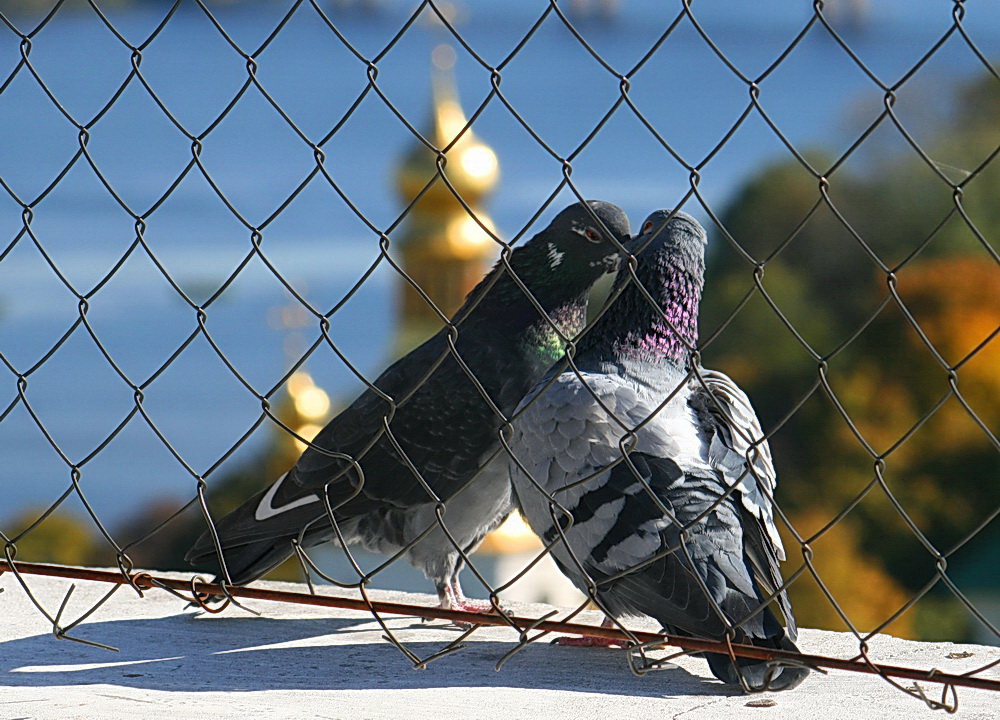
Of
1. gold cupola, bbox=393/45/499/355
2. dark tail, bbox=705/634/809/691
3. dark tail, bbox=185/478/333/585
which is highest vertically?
gold cupola, bbox=393/45/499/355

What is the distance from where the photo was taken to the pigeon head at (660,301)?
293 centimetres

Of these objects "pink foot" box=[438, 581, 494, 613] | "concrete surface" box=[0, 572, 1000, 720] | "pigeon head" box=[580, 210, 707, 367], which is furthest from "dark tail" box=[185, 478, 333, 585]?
"pigeon head" box=[580, 210, 707, 367]

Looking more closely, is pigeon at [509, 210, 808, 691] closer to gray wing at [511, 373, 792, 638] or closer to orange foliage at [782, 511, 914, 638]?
gray wing at [511, 373, 792, 638]

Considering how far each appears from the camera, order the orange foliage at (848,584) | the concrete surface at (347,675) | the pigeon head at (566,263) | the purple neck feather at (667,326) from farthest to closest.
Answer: the orange foliage at (848,584) < the pigeon head at (566,263) < the purple neck feather at (667,326) < the concrete surface at (347,675)

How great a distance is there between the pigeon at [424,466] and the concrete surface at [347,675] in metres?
0.20

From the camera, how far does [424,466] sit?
122 inches

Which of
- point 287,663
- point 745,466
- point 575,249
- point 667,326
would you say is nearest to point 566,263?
point 575,249

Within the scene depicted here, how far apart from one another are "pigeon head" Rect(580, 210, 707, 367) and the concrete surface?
2.34 feet

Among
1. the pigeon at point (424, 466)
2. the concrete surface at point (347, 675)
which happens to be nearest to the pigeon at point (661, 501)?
the concrete surface at point (347, 675)

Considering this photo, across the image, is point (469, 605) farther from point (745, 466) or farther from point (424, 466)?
point (745, 466)

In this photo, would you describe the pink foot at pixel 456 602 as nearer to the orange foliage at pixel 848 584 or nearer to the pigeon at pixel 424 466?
the pigeon at pixel 424 466

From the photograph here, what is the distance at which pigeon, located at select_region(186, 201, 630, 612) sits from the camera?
3.03m

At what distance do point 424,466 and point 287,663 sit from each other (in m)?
0.72

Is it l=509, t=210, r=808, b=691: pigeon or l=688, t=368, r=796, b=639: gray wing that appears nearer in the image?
l=509, t=210, r=808, b=691: pigeon
